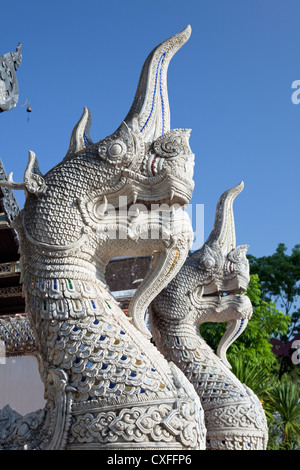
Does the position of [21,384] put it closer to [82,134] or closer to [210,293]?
[210,293]

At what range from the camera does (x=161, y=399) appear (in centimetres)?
282

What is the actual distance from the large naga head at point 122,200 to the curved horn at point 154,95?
12cm

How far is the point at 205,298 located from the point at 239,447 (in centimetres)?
140

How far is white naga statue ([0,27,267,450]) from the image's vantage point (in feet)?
9.11

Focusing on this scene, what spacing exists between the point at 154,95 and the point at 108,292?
4.65 ft

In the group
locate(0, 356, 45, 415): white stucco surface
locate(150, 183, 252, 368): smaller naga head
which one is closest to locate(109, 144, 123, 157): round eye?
locate(150, 183, 252, 368): smaller naga head

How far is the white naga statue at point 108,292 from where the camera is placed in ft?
9.11

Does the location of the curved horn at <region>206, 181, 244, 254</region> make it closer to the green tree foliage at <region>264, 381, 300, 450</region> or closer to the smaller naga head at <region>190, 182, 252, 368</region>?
the smaller naga head at <region>190, 182, 252, 368</region>

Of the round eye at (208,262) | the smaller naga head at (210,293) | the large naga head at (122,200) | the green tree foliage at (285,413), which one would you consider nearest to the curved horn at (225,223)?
the smaller naga head at (210,293)

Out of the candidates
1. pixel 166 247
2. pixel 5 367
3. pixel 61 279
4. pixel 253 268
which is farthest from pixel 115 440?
pixel 253 268

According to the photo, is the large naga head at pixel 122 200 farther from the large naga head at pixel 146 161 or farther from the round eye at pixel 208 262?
the round eye at pixel 208 262

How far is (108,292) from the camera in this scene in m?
3.36

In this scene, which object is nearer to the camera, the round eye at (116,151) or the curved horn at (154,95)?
the round eye at (116,151)

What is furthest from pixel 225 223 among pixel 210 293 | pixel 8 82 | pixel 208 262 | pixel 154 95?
pixel 8 82
